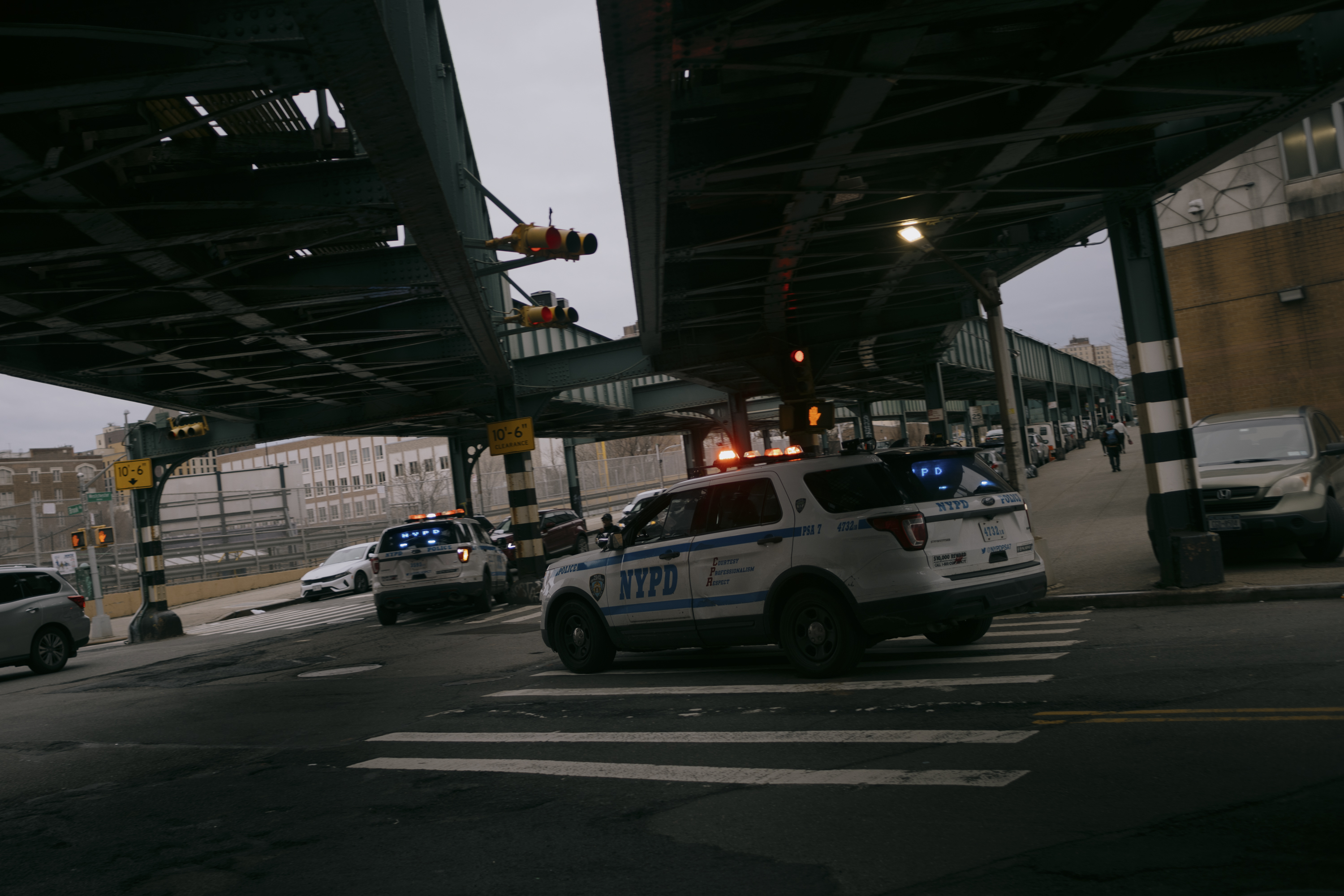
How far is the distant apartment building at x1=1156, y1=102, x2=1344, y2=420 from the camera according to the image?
2550 cm

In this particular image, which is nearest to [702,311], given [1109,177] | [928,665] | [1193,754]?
[1109,177]

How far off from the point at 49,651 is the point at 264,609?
14800 millimetres

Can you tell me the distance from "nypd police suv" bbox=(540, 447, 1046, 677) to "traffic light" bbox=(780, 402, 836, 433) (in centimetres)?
1035

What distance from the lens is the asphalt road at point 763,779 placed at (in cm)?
423

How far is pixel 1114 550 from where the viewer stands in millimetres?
15344

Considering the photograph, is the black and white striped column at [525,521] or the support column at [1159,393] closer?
the support column at [1159,393]

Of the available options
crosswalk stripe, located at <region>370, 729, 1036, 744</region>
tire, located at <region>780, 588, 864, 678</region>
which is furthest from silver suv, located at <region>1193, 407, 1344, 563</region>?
crosswalk stripe, located at <region>370, 729, 1036, 744</region>

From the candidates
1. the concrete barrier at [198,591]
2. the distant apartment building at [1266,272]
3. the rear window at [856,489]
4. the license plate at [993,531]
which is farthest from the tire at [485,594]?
the distant apartment building at [1266,272]

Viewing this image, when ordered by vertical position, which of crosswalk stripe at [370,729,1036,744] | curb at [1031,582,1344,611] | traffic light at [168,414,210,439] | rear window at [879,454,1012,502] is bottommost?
curb at [1031,582,1344,611]

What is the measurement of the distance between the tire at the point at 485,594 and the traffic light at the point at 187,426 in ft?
36.4

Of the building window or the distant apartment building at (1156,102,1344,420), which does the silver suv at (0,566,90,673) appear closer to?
the distant apartment building at (1156,102,1344,420)

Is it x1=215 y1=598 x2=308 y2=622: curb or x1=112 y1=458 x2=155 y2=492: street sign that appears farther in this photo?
x1=215 y1=598 x2=308 y2=622: curb

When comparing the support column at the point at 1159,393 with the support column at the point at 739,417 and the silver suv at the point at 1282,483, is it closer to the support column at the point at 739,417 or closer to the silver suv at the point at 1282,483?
the silver suv at the point at 1282,483

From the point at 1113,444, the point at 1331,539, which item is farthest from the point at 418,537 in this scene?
the point at 1113,444
